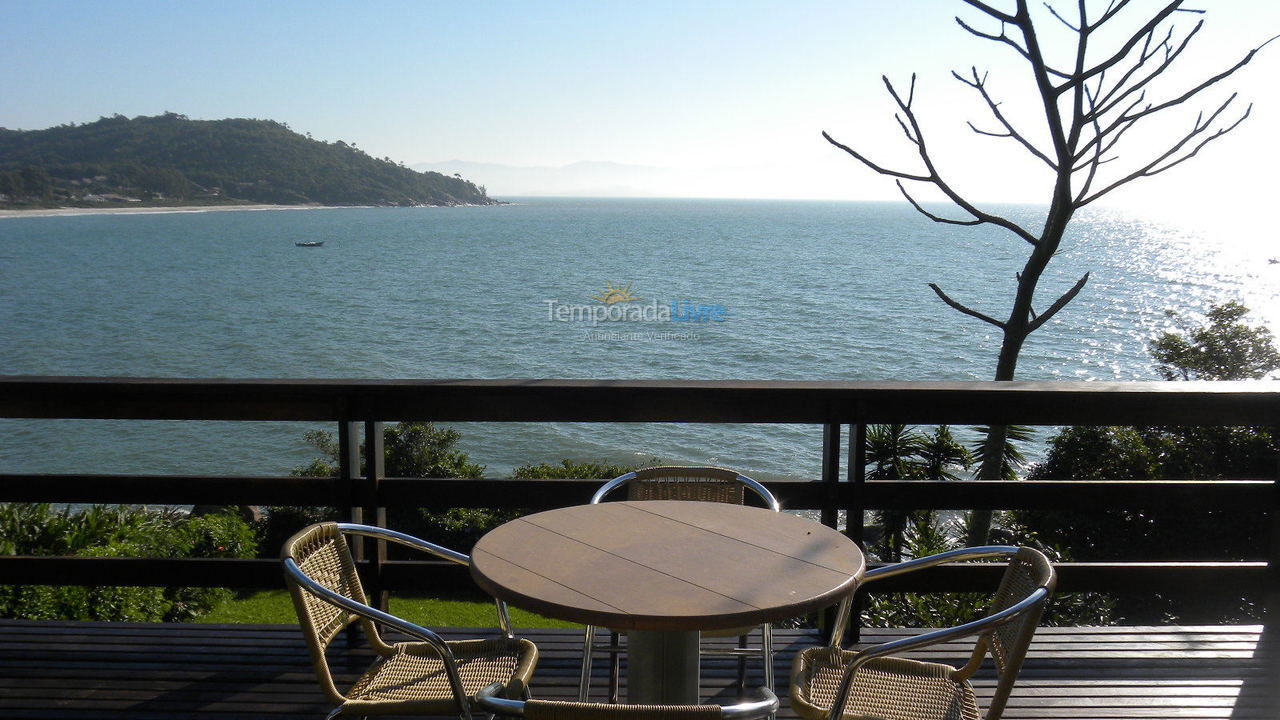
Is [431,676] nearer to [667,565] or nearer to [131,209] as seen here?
[667,565]

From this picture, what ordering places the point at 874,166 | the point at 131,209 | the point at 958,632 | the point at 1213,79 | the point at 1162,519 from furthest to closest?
1. the point at 131,209
2. the point at 1162,519
3. the point at 874,166
4. the point at 1213,79
5. the point at 958,632

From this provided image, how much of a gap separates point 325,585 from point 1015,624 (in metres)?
1.46

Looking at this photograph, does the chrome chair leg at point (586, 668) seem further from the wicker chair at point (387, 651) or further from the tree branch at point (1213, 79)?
the tree branch at point (1213, 79)

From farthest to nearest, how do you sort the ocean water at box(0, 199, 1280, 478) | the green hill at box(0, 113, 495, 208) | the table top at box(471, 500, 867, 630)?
the green hill at box(0, 113, 495, 208), the ocean water at box(0, 199, 1280, 478), the table top at box(471, 500, 867, 630)

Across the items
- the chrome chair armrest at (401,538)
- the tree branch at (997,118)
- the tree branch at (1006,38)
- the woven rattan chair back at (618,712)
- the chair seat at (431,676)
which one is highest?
the tree branch at (1006,38)

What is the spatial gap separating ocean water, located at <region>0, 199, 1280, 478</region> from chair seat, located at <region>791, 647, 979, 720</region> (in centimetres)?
1885

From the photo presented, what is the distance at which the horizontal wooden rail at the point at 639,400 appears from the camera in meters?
2.73

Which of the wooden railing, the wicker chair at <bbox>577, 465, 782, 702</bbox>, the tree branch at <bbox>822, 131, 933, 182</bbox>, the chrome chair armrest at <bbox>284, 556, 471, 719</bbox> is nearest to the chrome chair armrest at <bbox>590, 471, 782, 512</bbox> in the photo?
the wicker chair at <bbox>577, 465, 782, 702</bbox>

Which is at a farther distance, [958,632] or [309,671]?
[309,671]

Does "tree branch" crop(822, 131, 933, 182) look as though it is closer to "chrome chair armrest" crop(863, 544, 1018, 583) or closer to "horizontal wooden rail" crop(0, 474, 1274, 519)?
"horizontal wooden rail" crop(0, 474, 1274, 519)

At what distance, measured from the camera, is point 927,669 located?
6.61ft

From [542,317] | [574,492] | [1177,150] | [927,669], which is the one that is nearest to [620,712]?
[927,669]

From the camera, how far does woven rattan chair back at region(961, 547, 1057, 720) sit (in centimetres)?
162

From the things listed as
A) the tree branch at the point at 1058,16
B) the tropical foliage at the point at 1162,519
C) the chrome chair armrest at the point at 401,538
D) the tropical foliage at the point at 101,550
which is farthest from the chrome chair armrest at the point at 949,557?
the tropical foliage at the point at 1162,519
